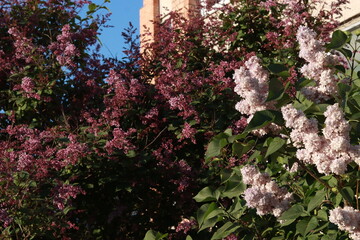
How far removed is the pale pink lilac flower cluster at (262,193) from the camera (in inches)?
118

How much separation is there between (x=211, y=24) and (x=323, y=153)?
464 centimetres

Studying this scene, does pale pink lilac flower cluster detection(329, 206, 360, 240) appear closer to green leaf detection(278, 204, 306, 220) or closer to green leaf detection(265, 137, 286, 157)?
green leaf detection(278, 204, 306, 220)

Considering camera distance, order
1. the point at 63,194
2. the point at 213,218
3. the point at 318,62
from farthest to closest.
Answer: the point at 63,194
the point at 213,218
the point at 318,62

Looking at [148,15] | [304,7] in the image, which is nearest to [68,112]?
[304,7]

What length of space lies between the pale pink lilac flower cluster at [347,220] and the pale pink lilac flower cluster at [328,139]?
18 cm

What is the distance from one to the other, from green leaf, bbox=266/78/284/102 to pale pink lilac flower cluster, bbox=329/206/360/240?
547mm

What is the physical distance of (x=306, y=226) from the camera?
2.93 m

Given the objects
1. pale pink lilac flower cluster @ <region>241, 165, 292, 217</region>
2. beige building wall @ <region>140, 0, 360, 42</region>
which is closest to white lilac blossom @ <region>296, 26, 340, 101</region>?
pale pink lilac flower cluster @ <region>241, 165, 292, 217</region>

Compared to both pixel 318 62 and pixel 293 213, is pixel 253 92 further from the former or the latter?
pixel 293 213

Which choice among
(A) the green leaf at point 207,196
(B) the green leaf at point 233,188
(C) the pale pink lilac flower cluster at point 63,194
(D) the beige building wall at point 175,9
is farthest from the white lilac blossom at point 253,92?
(D) the beige building wall at point 175,9

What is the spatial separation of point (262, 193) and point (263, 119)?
0.44m

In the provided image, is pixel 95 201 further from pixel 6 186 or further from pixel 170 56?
→ pixel 170 56

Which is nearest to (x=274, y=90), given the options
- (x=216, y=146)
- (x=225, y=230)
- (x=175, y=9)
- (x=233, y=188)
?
(x=216, y=146)

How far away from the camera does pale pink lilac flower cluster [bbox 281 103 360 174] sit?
269 cm
